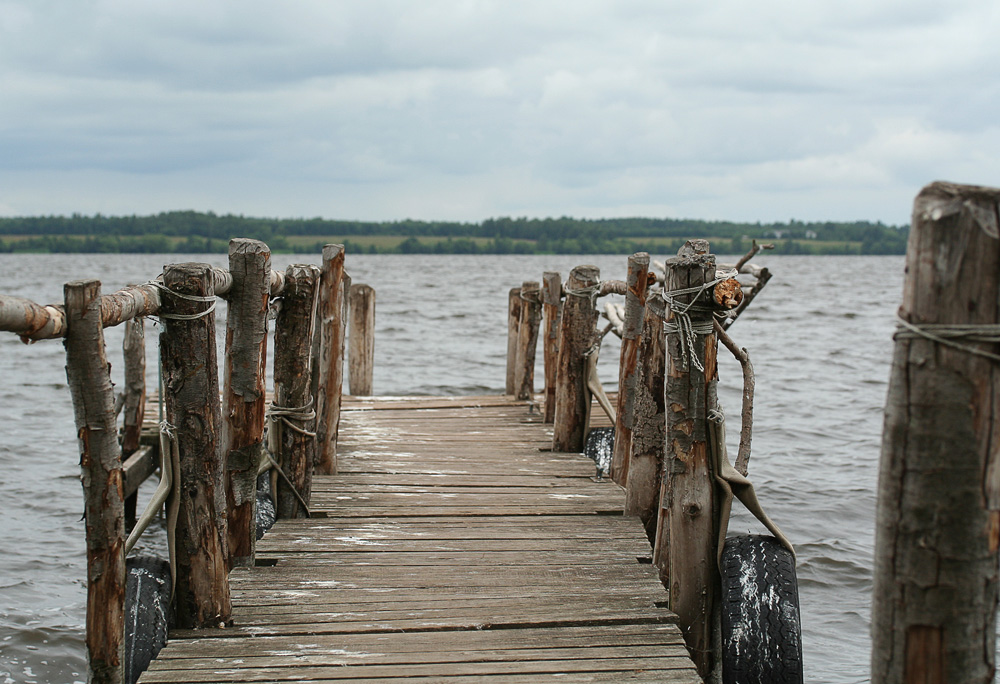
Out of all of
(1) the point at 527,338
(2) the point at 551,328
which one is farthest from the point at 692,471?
(1) the point at 527,338

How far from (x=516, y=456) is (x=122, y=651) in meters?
4.14

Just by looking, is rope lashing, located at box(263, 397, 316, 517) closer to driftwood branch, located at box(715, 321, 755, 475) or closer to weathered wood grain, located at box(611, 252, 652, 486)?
weathered wood grain, located at box(611, 252, 652, 486)

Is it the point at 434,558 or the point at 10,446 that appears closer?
the point at 434,558

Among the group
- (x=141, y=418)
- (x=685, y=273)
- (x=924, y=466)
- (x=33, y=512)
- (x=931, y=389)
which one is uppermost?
(x=685, y=273)

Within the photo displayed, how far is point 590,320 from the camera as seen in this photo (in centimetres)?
687

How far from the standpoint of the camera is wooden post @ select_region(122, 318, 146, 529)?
805 centimetres

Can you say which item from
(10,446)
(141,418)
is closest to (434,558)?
(141,418)

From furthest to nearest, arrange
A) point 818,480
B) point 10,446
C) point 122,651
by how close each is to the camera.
A: point 10,446 < point 818,480 < point 122,651

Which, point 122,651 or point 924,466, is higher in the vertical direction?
point 924,466

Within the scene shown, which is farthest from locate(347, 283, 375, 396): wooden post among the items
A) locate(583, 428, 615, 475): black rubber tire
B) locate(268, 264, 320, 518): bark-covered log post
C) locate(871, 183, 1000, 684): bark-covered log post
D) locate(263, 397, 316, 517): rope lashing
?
locate(871, 183, 1000, 684): bark-covered log post

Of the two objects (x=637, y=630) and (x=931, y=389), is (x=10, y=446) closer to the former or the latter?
(x=637, y=630)

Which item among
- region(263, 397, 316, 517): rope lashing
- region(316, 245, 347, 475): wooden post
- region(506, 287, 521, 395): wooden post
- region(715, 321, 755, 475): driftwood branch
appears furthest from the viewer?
region(506, 287, 521, 395): wooden post

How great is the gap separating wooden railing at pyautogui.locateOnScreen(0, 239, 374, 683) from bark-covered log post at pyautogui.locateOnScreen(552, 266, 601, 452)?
201 centimetres

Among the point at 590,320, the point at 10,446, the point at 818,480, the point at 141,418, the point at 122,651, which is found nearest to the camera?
the point at 122,651
